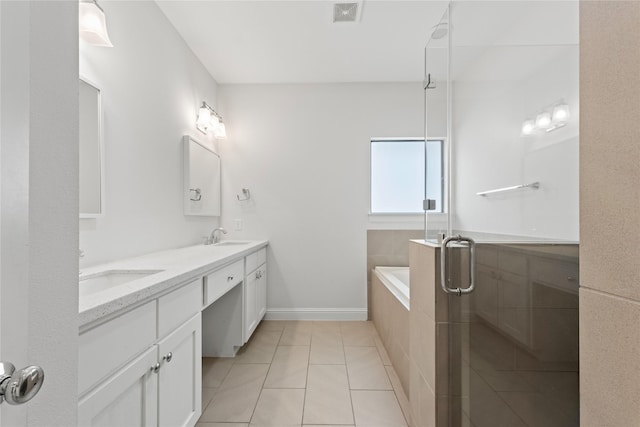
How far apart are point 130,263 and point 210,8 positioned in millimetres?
1801

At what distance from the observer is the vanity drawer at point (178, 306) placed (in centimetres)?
116

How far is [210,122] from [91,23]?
1614 mm

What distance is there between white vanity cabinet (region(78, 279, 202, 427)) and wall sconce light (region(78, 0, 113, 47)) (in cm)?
117

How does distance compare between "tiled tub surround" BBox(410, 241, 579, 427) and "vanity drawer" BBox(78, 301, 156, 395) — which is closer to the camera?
"vanity drawer" BBox(78, 301, 156, 395)

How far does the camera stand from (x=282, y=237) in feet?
11.2

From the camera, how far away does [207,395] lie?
1.95 meters

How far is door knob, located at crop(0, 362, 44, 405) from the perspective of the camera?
1.30 ft

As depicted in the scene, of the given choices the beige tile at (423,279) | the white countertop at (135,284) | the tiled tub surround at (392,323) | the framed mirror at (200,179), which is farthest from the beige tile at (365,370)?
the framed mirror at (200,179)

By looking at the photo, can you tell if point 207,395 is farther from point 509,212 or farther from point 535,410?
A: point 509,212

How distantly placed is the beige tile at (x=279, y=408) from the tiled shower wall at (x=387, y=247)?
63.8 inches

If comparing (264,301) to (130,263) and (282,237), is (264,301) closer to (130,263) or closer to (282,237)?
(282,237)

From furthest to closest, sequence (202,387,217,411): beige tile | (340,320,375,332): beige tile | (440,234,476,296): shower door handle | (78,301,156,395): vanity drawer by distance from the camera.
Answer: (340,320,375,332): beige tile, (202,387,217,411): beige tile, (440,234,476,296): shower door handle, (78,301,156,395): vanity drawer

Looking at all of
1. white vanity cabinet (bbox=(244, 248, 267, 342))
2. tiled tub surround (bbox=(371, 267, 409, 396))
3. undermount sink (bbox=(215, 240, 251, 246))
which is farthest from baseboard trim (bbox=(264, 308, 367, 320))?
undermount sink (bbox=(215, 240, 251, 246))

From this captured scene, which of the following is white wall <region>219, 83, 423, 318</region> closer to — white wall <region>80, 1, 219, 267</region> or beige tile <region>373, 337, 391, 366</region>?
beige tile <region>373, 337, 391, 366</region>
